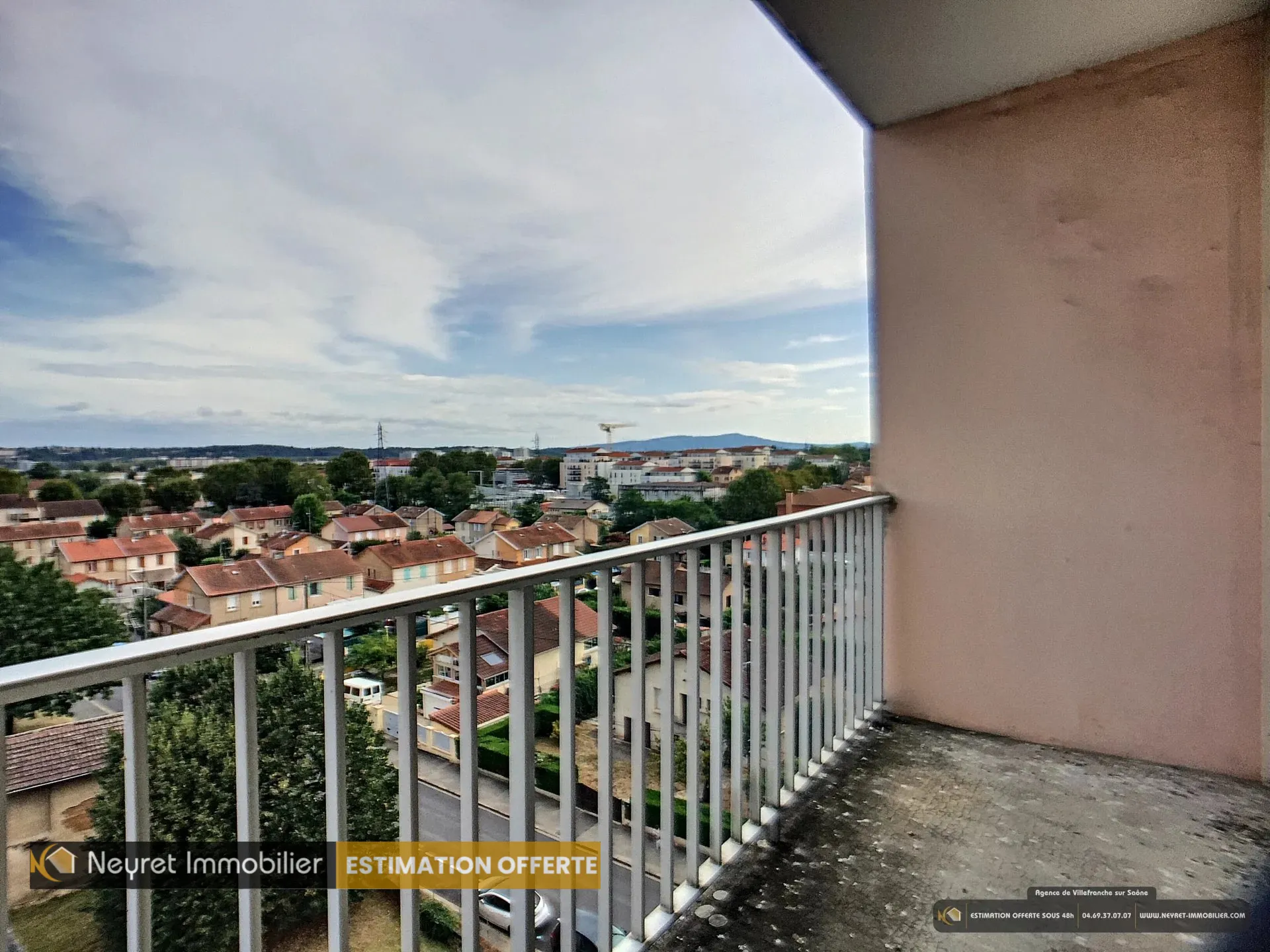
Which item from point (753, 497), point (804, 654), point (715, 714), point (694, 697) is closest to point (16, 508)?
point (694, 697)

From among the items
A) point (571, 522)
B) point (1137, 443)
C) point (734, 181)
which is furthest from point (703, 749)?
point (1137, 443)

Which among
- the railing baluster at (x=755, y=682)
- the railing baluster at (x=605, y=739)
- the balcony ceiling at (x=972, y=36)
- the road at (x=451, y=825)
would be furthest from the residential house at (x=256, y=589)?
the balcony ceiling at (x=972, y=36)

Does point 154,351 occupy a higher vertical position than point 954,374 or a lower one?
lower

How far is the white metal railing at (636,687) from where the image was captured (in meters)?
0.65

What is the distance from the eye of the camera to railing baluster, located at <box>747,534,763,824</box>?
165 centimetres

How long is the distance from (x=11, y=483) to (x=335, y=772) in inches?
18.3

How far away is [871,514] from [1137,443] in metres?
0.86

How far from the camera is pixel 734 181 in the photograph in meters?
1.85

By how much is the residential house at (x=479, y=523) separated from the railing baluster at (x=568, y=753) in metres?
0.16

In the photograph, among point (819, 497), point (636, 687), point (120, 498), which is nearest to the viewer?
point (120, 498)

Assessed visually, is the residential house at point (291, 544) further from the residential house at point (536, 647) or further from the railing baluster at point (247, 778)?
the residential house at point (536, 647)

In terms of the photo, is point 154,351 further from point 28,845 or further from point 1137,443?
point 1137,443

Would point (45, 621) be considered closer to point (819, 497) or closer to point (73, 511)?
point (73, 511)

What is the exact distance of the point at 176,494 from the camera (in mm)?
683
